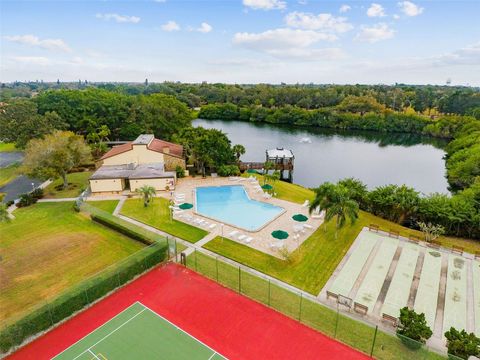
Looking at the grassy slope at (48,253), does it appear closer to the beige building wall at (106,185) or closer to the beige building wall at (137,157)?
the beige building wall at (106,185)

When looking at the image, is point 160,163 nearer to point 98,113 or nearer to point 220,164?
point 220,164

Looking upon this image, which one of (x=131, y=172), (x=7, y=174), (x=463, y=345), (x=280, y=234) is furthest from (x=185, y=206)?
(x=7, y=174)

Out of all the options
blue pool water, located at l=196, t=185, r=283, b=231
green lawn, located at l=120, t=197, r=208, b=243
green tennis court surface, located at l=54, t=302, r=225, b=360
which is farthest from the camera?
blue pool water, located at l=196, t=185, r=283, b=231

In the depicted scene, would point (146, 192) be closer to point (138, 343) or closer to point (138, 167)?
point (138, 167)

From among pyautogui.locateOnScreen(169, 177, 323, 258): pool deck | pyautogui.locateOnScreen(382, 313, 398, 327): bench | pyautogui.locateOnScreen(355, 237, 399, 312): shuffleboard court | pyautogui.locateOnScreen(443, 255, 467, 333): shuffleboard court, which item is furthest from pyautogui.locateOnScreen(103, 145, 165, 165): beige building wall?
pyautogui.locateOnScreen(443, 255, 467, 333): shuffleboard court

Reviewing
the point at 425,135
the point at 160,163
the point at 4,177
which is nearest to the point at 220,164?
the point at 160,163

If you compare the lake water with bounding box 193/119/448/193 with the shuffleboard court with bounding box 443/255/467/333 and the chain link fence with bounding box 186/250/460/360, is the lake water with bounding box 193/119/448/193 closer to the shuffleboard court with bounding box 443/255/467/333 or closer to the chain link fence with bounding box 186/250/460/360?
the shuffleboard court with bounding box 443/255/467/333
